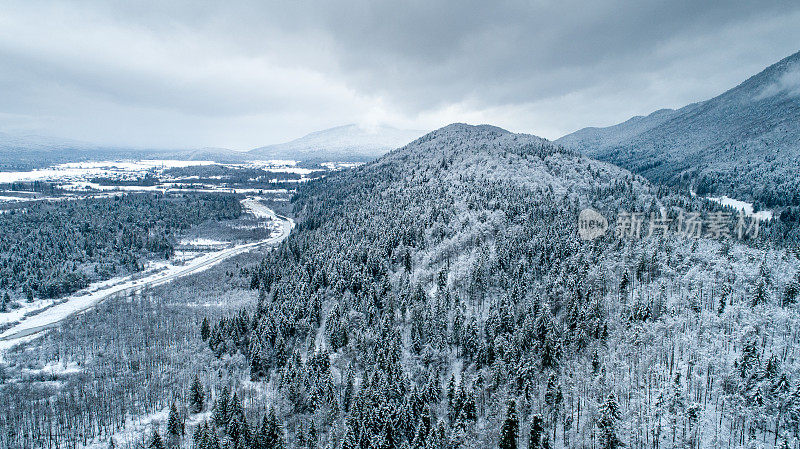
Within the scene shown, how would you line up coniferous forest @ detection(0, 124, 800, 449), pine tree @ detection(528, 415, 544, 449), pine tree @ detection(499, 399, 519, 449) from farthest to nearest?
coniferous forest @ detection(0, 124, 800, 449) → pine tree @ detection(499, 399, 519, 449) → pine tree @ detection(528, 415, 544, 449)

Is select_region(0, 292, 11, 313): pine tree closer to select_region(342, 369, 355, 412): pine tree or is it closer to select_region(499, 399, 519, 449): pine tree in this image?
select_region(342, 369, 355, 412): pine tree

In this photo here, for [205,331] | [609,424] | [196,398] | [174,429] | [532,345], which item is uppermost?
[532,345]

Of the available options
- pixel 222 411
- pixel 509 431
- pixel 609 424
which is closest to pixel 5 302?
pixel 222 411

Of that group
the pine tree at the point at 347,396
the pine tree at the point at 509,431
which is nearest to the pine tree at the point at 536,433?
the pine tree at the point at 509,431

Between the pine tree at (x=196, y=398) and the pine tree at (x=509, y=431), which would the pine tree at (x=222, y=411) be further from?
the pine tree at (x=509, y=431)

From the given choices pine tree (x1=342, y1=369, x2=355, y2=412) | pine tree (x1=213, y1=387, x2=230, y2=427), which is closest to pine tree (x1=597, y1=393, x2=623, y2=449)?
pine tree (x1=342, y1=369, x2=355, y2=412)

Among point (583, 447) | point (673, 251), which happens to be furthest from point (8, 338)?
point (673, 251)

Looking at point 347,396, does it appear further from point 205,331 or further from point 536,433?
point 205,331

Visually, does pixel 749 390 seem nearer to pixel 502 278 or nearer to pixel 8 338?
pixel 502 278
